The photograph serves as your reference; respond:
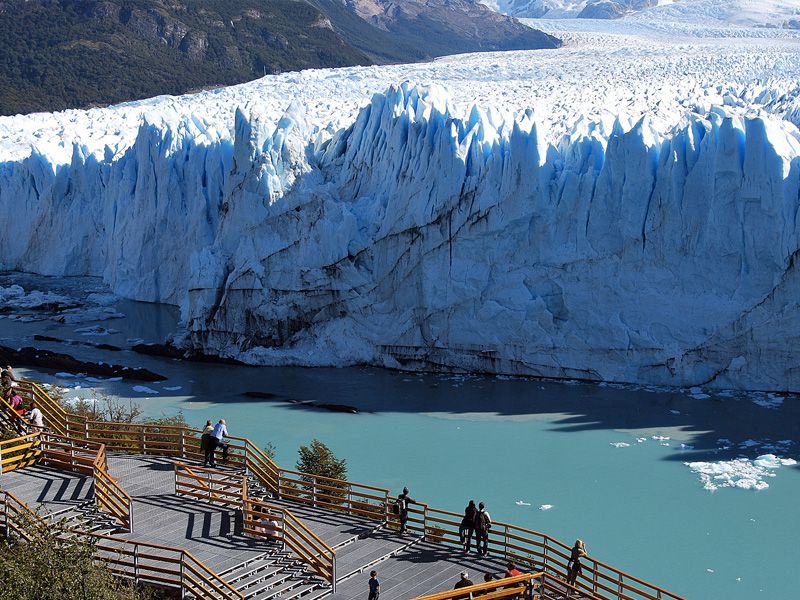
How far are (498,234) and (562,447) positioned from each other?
5.02m

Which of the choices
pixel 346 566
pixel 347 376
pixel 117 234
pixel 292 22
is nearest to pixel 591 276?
pixel 347 376

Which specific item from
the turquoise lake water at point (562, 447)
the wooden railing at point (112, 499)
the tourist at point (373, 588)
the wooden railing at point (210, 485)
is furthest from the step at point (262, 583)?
the turquoise lake water at point (562, 447)

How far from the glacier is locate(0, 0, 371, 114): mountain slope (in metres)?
29.3

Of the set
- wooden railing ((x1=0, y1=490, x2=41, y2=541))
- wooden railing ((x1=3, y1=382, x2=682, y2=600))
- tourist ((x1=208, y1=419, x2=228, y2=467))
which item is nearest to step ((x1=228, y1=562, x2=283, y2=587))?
wooden railing ((x1=3, y1=382, x2=682, y2=600))

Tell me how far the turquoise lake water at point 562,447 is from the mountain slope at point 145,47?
35211mm

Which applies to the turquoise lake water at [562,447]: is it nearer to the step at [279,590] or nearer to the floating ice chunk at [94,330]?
the floating ice chunk at [94,330]

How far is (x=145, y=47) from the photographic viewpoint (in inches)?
2243

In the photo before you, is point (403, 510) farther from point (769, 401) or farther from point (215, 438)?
point (769, 401)

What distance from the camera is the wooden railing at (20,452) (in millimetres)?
9242

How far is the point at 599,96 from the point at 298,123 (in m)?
7.72

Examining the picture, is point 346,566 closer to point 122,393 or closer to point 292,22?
point 122,393

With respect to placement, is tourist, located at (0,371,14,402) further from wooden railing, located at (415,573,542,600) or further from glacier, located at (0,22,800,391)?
glacier, located at (0,22,800,391)

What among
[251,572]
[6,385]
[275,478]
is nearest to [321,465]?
[275,478]

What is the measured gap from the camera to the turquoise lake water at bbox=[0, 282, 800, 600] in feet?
36.8
